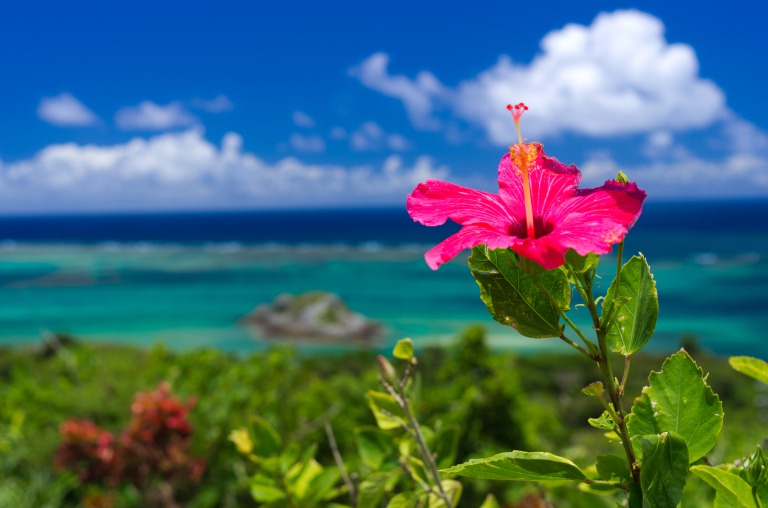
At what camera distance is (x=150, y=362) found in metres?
4.38

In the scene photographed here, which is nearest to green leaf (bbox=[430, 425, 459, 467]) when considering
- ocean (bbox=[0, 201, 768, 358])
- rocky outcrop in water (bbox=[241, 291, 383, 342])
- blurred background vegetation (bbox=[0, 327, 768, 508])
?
blurred background vegetation (bbox=[0, 327, 768, 508])

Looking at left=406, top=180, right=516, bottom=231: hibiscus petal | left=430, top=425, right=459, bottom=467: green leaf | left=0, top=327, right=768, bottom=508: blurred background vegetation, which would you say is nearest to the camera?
left=406, top=180, right=516, bottom=231: hibiscus petal

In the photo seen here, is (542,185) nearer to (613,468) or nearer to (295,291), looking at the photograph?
(613,468)

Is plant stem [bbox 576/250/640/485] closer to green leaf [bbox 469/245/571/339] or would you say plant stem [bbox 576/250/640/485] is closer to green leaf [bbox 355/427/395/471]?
green leaf [bbox 469/245/571/339]

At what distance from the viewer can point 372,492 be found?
2.30ft

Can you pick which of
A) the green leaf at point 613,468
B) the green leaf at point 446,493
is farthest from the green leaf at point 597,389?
the green leaf at point 446,493

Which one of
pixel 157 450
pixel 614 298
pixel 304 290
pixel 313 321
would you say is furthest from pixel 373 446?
pixel 304 290

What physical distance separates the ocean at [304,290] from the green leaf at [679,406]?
11219mm

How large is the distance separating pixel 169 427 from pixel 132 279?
25560mm

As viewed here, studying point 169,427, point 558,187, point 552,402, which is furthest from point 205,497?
point 552,402

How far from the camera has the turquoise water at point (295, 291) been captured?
16125 mm

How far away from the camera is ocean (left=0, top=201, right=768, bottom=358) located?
16.1 m

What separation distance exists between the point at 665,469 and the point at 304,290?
2273 cm

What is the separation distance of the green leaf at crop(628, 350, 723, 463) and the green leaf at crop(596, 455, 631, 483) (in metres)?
0.04
